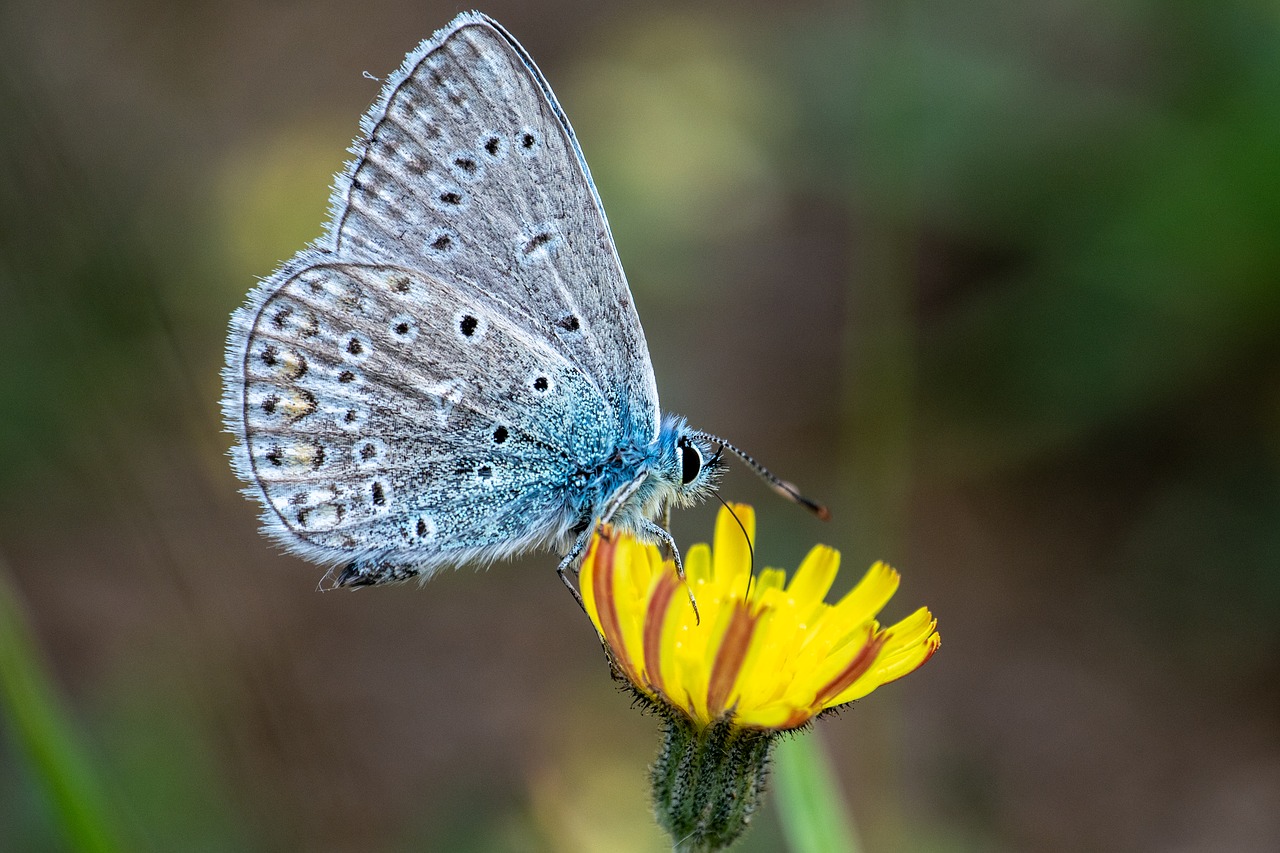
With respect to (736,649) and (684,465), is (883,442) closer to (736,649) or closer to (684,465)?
(684,465)

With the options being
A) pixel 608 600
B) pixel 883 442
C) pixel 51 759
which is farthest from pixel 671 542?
pixel 883 442

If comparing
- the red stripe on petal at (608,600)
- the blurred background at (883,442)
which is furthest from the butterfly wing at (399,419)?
the blurred background at (883,442)

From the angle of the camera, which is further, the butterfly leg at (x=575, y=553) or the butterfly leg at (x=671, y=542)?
the butterfly leg at (x=575, y=553)

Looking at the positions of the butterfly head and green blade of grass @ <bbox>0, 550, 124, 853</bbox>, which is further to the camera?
the butterfly head

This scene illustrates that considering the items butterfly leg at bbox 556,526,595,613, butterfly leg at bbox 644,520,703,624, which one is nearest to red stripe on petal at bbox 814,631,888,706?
butterfly leg at bbox 644,520,703,624

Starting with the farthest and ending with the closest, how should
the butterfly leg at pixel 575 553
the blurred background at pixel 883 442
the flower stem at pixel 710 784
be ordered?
the blurred background at pixel 883 442
the butterfly leg at pixel 575 553
the flower stem at pixel 710 784

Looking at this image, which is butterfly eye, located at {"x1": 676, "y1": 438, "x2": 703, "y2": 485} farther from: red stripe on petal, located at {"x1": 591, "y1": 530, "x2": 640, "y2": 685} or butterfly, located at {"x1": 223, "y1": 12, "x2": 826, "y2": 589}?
red stripe on petal, located at {"x1": 591, "y1": 530, "x2": 640, "y2": 685}

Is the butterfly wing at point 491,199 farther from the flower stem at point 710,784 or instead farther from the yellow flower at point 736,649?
the flower stem at point 710,784
